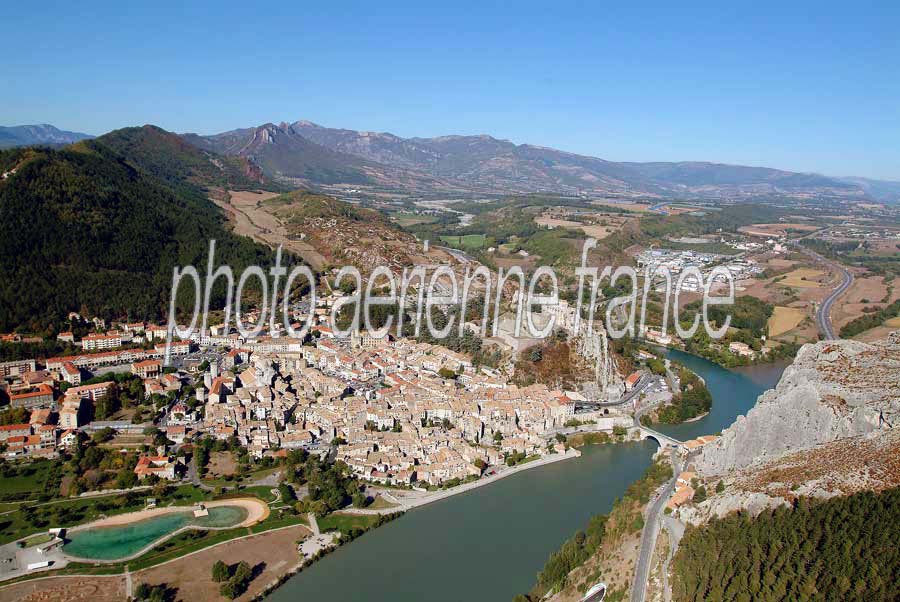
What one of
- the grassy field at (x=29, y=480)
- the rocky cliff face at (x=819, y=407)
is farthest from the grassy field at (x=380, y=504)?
the grassy field at (x=29, y=480)

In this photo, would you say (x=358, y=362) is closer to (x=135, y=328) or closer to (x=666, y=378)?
(x=135, y=328)

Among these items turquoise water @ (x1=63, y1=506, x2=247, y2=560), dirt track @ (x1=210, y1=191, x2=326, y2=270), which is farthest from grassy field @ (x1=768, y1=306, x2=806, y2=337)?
turquoise water @ (x1=63, y1=506, x2=247, y2=560)

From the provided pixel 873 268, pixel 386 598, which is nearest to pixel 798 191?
pixel 873 268

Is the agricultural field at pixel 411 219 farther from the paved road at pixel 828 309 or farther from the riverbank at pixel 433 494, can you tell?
the riverbank at pixel 433 494

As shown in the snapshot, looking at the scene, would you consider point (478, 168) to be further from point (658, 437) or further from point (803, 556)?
point (803, 556)

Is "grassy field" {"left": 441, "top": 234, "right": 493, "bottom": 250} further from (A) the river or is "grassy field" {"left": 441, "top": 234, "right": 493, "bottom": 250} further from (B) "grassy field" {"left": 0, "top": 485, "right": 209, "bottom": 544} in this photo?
(B) "grassy field" {"left": 0, "top": 485, "right": 209, "bottom": 544}

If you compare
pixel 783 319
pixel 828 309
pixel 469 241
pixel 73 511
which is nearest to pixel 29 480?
pixel 73 511
